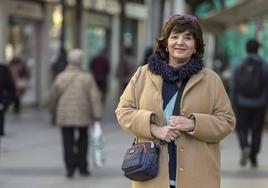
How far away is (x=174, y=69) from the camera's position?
13.6 feet

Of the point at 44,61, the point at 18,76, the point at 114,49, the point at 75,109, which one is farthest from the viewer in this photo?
the point at 114,49

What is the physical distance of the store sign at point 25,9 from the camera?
20547mm

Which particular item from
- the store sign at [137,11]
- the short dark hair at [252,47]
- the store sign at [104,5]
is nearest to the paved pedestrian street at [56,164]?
the short dark hair at [252,47]

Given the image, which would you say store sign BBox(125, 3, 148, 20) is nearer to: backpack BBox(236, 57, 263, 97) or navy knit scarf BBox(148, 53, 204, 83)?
backpack BBox(236, 57, 263, 97)

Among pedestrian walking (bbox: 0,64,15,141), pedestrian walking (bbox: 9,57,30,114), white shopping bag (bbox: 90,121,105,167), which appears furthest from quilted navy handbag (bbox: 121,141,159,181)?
pedestrian walking (bbox: 9,57,30,114)

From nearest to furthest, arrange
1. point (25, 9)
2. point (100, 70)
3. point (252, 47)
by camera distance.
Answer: point (252, 47) → point (25, 9) → point (100, 70)

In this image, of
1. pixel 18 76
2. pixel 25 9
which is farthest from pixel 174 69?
pixel 25 9

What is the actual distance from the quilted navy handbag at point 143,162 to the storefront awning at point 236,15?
34.8 feet

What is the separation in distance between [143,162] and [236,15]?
479 inches

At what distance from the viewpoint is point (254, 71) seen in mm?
9953

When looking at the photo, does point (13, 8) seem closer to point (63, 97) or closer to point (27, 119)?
point (27, 119)

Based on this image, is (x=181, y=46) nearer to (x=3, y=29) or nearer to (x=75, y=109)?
(x=75, y=109)

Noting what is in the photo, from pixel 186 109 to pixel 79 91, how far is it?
214 inches

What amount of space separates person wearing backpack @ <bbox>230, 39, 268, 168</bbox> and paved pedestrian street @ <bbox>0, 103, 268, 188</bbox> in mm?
440
